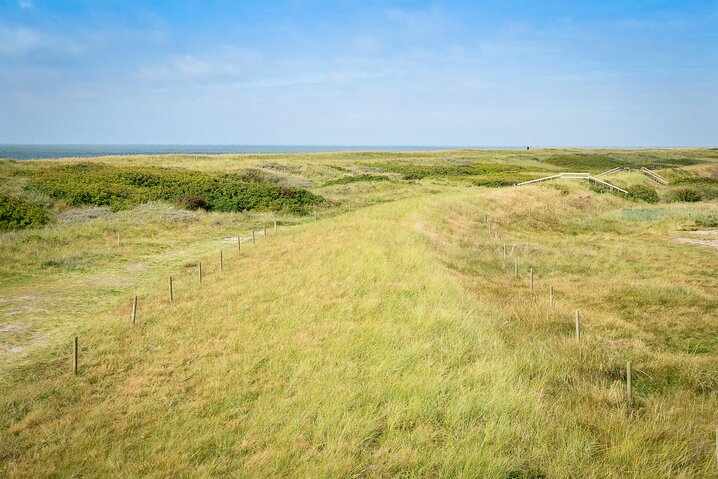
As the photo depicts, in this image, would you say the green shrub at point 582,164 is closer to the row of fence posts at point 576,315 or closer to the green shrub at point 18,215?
the row of fence posts at point 576,315

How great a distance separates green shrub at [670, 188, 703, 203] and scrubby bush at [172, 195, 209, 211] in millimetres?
50308

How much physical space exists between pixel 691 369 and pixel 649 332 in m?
3.12

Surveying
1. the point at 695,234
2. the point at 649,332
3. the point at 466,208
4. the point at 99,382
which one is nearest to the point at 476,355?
the point at 649,332

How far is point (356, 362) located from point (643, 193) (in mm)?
53283

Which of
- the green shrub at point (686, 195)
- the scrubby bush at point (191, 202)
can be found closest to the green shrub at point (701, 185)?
the green shrub at point (686, 195)

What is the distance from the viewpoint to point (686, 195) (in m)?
51.8

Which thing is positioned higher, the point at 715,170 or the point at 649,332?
the point at 715,170

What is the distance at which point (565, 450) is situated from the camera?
7203 millimetres

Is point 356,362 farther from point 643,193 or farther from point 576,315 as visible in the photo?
point 643,193

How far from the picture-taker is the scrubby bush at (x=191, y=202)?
38.9 m

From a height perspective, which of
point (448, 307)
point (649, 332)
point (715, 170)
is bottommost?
point (649, 332)

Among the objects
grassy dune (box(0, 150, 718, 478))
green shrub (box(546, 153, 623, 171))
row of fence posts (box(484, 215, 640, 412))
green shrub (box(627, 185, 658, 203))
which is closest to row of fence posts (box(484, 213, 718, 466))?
row of fence posts (box(484, 215, 640, 412))

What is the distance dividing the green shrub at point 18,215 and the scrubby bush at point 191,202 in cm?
966

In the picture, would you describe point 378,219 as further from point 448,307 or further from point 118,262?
point 448,307
